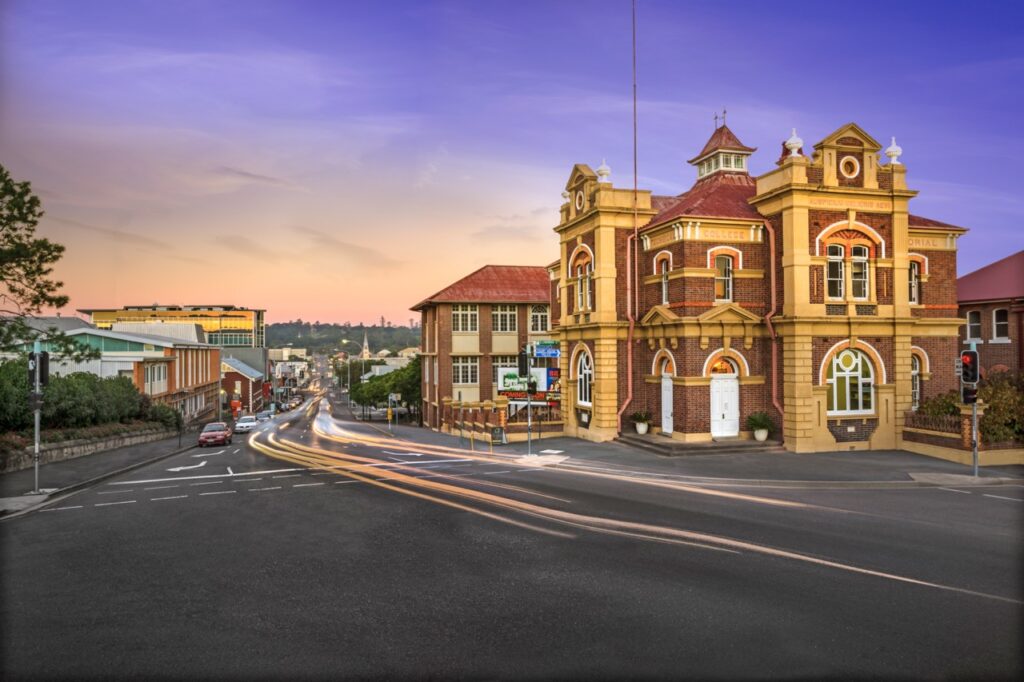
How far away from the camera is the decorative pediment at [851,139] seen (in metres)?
24.5

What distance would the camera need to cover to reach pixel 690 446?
24.2 metres

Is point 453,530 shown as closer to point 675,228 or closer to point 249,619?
point 249,619

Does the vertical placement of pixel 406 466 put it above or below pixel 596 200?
below

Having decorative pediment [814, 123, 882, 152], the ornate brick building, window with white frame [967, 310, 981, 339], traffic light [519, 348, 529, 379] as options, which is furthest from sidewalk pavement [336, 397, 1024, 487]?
window with white frame [967, 310, 981, 339]

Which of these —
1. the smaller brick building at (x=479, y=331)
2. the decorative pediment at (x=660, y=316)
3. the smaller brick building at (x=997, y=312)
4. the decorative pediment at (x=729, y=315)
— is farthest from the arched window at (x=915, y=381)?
the smaller brick building at (x=479, y=331)

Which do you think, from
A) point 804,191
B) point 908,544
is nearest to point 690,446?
point 804,191

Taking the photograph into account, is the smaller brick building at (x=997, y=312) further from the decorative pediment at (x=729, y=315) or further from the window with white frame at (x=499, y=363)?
the window with white frame at (x=499, y=363)

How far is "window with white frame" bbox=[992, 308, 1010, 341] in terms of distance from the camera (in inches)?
1275

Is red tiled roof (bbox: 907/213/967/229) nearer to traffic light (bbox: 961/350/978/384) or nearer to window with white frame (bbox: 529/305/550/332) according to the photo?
traffic light (bbox: 961/350/978/384)

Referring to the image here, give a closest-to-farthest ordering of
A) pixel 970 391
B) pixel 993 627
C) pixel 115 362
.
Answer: pixel 993 627 < pixel 970 391 < pixel 115 362

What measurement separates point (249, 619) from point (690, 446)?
18.8 metres

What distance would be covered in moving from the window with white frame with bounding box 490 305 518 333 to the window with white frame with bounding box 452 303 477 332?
1411 mm

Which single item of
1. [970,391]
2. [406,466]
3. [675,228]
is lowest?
[406,466]

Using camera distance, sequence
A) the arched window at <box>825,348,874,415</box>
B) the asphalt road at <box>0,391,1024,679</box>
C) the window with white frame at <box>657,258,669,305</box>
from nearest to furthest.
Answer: the asphalt road at <box>0,391,1024,679</box> → the arched window at <box>825,348,874,415</box> → the window with white frame at <box>657,258,669,305</box>
